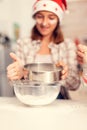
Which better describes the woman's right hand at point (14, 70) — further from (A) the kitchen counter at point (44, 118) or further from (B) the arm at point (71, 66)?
(B) the arm at point (71, 66)

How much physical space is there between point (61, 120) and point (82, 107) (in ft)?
0.27

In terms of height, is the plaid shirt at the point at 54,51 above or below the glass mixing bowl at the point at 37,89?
above

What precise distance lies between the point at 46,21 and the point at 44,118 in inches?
20.2

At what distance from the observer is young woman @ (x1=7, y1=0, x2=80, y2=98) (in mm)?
1192

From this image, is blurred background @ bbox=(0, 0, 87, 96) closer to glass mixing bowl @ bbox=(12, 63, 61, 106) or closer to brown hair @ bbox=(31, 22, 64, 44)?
brown hair @ bbox=(31, 22, 64, 44)

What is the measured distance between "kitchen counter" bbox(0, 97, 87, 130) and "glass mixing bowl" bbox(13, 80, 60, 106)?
0.02 meters

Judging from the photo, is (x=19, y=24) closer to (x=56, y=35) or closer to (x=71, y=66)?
(x=56, y=35)

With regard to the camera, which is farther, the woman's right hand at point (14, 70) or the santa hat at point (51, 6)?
the santa hat at point (51, 6)

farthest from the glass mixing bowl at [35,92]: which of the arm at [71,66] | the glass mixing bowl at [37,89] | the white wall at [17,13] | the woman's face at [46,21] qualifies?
the white wall at [17,13]

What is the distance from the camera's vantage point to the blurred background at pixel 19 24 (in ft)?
4.30

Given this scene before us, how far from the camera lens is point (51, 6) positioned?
1203 mm

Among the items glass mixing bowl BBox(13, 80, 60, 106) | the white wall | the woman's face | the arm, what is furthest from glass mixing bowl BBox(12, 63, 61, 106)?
the white wall

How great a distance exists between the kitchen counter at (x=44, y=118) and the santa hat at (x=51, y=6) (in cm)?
51

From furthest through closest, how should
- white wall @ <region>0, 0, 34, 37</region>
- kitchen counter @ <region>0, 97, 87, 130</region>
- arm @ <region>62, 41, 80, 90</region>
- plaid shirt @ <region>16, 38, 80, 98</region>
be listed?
white wall @ <region>0, 0, 34, 37</region>
plaid shirt @ <region>16, 38, 80, 98</region>
arm @ <region>62, 41, 80, 90</region>
kitchen counter @ <region>0, 97, 87, 130</region>
